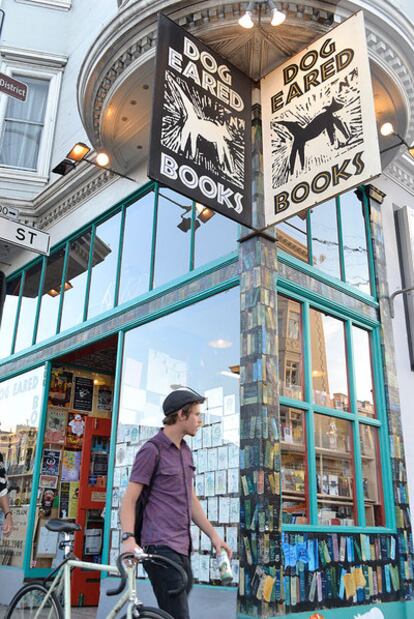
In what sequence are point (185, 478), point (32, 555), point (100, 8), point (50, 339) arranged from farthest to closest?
point (100, 8) → point (50, 339) → point (32, 555) → point (185, 478)

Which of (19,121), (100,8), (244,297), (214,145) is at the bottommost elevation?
(244,297)

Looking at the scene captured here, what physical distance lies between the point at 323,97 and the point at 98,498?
643cm

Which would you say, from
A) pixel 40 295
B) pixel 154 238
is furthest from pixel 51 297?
pixel 154 238

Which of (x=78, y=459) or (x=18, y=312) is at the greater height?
(x=18, y=312)

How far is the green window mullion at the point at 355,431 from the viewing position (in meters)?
6.45

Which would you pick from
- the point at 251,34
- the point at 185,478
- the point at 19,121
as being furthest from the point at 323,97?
the point at 19,121

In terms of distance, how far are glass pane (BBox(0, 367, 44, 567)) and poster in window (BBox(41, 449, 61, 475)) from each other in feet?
0.81

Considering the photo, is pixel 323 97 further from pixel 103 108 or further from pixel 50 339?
pixel 50 339

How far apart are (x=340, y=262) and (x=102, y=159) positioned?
3685mm

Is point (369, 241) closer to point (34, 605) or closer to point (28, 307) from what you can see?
point (34, 605)

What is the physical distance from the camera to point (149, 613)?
120 inches

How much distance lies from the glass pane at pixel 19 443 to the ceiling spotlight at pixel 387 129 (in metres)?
6.24

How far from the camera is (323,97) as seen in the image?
5.89 m

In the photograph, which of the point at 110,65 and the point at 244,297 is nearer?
the point at 244,297
